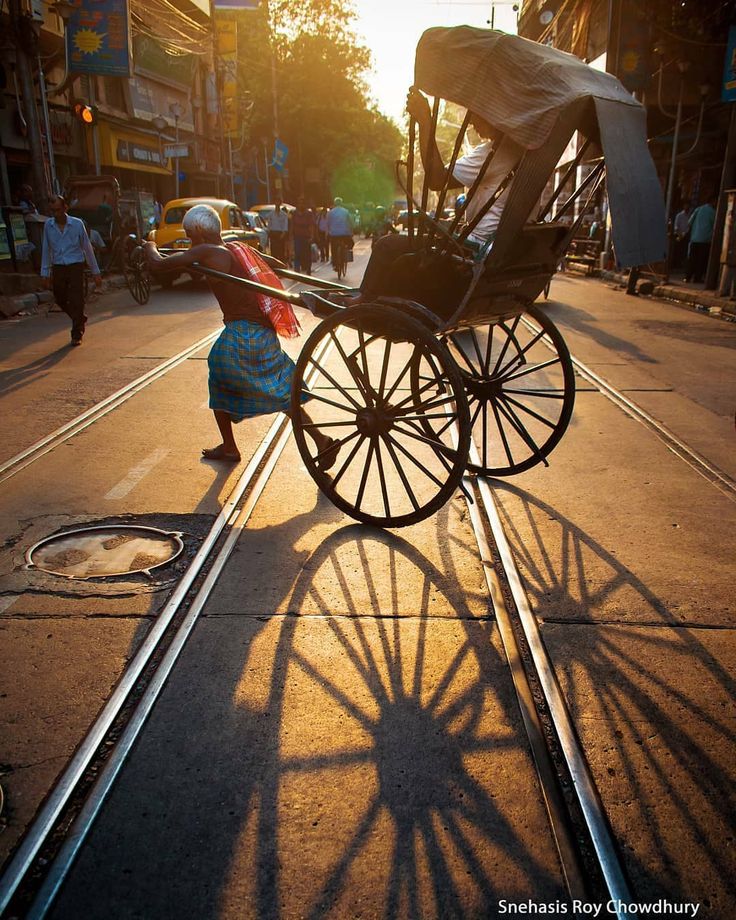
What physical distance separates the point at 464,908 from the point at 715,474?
13.6ft

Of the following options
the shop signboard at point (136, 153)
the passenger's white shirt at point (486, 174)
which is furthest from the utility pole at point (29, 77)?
the passenger's white shirt at point (486, 174)

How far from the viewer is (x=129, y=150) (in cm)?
2738

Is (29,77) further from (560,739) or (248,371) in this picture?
(560,739)

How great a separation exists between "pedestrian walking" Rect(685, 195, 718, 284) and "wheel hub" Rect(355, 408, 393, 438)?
17.5 meters

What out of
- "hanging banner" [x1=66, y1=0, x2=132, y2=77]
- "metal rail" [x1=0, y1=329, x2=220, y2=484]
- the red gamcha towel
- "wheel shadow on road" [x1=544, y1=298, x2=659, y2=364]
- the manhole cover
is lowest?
"wheel shadow on road" [x1=544, y1=298, x2=659, y2=364]

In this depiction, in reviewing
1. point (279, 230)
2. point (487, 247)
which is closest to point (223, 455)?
point (487, 247)

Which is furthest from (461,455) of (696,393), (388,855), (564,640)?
(696,393)

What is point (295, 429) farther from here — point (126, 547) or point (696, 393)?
point (696, 393)

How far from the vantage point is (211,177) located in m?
39.0

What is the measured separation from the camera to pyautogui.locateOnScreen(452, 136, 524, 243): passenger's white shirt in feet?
14.0

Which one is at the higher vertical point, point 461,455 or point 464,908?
point 461,455

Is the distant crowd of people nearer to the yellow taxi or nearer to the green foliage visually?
the yellow taxi

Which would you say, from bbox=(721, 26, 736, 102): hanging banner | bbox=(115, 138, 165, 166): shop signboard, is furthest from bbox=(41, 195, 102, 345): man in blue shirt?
bbox=(115, 138, 165, 166): shop signboard

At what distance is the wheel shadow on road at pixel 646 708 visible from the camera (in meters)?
2.27
